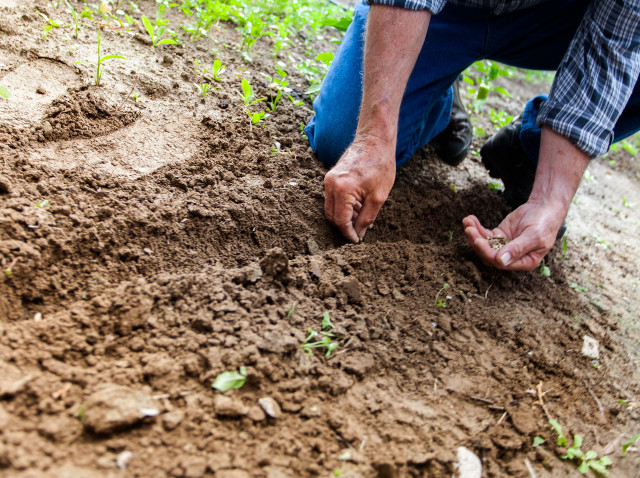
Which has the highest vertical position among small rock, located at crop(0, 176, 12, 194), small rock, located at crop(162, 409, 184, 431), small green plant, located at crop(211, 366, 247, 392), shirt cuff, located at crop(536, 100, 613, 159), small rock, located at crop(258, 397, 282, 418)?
shirt cuff, located at crop(536, 100, 613, 159)

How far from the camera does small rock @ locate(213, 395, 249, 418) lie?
1.16 metres

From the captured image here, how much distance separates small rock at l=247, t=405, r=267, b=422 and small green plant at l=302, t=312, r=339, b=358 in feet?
0.75

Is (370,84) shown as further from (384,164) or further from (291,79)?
(291,79)

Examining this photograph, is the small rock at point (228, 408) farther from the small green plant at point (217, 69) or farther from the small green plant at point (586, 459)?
the small green plant at point (217, 69)

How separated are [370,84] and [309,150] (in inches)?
21.3

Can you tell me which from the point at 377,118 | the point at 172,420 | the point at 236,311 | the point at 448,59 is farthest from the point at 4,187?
the point at 448,59

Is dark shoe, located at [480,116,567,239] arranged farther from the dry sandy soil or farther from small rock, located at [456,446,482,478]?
small rock, located at [456,446,482,478]

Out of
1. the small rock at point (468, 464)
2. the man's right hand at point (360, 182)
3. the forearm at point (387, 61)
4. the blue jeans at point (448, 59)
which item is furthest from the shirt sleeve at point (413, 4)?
the small rock at point (468, 464)

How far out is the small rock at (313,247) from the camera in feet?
5.81

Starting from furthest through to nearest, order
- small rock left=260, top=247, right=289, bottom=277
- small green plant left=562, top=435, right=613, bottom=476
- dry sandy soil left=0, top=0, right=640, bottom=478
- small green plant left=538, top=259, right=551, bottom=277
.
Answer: small green plant left=538, top=259, right=551, bottom=277, small rock left=260, top=247, right=289, bottom=277, small green plant left=562, top=435, right=613, bottom=476, dry sandy soil left=0, top=0, right=640, bottom=478

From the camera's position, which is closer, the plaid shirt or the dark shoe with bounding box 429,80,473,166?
the plaid shirt

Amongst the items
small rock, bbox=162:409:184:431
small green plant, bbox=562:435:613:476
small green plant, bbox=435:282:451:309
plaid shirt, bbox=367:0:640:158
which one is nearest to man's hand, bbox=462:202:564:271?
small green plant, bbox=435:282:451:309

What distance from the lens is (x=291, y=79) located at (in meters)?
2.76

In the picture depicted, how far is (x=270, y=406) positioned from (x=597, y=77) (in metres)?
1.84
